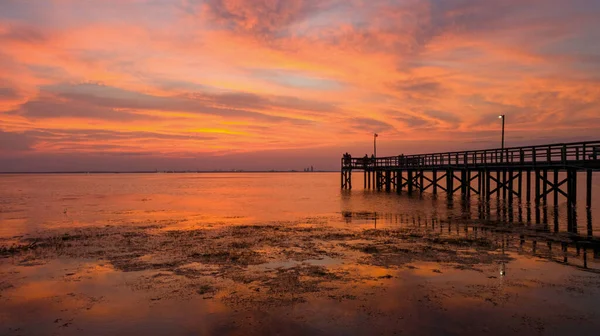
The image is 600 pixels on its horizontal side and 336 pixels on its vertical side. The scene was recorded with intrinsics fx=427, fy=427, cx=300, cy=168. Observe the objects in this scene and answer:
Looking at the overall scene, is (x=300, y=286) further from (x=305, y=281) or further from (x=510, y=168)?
(x=510, y=168)

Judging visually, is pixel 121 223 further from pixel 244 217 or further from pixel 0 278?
pixel 0 278

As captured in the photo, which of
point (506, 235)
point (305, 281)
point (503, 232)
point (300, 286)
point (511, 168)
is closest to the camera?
point (300, 286)

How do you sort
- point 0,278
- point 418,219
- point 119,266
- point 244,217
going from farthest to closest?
point 244,217 < point 418,219 < point 119,266 < point 0,278

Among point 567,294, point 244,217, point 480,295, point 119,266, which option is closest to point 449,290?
point 480,295

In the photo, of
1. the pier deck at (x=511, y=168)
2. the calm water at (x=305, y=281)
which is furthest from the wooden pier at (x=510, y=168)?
the calm water at (x=305, y=281)

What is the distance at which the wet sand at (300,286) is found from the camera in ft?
25.0

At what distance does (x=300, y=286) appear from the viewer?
32.7 feet

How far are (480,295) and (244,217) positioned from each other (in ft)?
61.3

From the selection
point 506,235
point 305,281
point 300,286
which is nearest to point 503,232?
point 506,235

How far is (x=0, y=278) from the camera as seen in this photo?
11109 mm

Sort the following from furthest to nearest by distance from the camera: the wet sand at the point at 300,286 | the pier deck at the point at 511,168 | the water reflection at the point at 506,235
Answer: the pier deck at the point at 511,168
the water reflection at the point at 506,235
the wet sand at the point at 300,286

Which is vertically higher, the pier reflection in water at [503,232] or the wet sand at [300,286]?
the pier reflection in water at [503,232]

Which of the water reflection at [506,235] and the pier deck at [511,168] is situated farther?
the pier deck at [511,168]

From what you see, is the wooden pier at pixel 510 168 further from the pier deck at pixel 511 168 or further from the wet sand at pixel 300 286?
the wet sand at pixel 300 286
